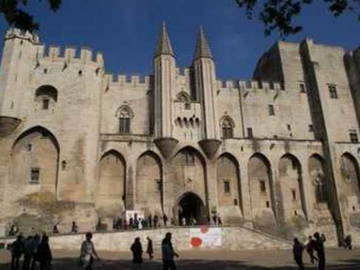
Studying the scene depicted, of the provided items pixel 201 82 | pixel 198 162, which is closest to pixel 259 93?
pixel 201 82

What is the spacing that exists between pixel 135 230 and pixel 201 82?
15586 millimetres

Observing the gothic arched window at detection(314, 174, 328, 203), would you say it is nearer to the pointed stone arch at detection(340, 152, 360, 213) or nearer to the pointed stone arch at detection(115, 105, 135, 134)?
the pointed stone arch at detection(340, 152, 360, 213)

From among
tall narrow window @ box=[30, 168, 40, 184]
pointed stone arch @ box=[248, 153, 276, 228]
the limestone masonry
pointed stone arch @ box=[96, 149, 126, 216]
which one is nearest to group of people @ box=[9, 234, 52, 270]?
the limestone masonry

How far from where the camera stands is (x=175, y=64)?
35469mm

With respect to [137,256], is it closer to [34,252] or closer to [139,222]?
[34,252]

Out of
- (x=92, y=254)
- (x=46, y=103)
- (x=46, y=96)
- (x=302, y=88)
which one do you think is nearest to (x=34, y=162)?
(x=46, y=103)

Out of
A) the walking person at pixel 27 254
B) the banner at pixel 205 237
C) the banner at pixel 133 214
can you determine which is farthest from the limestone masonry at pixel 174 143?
the walking person at pixel 27 254

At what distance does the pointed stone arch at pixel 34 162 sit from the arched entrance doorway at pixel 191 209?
10374 millimetres

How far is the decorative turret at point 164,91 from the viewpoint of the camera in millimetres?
31141

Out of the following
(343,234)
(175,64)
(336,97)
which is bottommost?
(343,234)

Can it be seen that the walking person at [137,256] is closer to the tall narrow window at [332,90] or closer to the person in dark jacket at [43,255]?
the person in dark jacket at [43,255]

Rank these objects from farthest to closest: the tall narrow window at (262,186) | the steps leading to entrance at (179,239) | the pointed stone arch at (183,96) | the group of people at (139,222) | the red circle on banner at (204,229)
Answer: the pointed stone arch at (183,96) < the tall narrow window at (262,186) < the group of people at (139,222) < the red circle on banner at (204,229) < the steps leading to entrance at (179,239)

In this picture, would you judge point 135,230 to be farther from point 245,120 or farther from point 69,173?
point 245,120

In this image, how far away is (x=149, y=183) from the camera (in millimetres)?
30906
